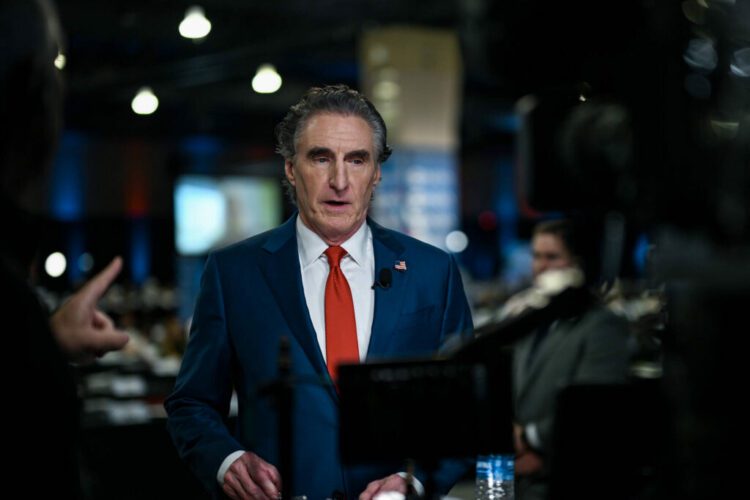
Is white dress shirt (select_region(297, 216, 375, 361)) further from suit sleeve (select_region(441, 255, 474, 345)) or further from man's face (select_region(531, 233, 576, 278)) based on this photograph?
man's face (select_region(531, 233, 576, 278))

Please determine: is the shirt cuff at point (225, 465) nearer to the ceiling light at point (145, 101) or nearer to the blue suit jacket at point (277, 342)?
the blue suit jacket at point (277, 342)

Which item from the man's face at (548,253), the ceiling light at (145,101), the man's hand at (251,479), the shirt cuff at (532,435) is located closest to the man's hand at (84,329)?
the man's hand at (251,479)

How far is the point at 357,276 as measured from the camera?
6.78ft

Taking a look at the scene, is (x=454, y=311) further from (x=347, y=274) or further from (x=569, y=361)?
(x=569, y=361)

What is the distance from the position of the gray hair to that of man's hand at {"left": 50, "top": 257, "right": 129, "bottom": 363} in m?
0.75

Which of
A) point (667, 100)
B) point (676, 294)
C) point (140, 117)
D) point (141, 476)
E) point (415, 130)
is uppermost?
point (140, 117)

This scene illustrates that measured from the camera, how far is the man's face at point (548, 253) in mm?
4512

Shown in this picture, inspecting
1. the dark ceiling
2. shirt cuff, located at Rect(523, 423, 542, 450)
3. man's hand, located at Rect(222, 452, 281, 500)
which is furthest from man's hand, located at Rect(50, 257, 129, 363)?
the dark ceiling

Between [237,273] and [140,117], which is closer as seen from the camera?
[237,273]

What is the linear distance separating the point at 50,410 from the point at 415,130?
23.9ft

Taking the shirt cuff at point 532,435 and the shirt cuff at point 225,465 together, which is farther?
the shirt cuff at point 532,435

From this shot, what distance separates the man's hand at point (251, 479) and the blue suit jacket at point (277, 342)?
0.06 metres

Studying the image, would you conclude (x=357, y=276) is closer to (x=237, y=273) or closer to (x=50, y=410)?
(x=237, y=273)

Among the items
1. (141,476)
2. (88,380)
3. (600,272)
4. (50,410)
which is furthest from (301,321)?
(88,380)
